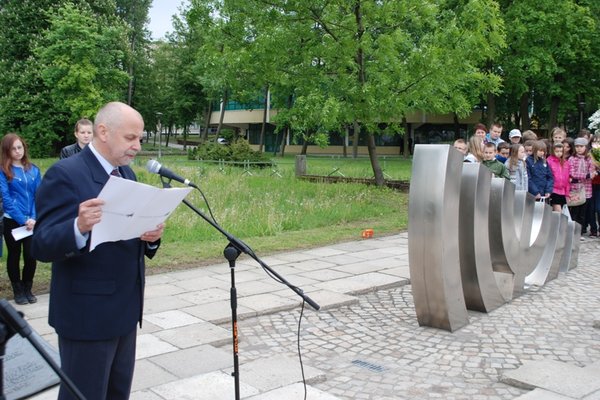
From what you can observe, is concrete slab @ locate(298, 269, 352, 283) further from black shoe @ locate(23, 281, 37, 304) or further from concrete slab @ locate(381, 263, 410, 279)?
black shoe @ locate(23, 281, 37, 304)

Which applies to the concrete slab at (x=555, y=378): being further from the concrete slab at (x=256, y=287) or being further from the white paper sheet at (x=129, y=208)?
the concrete slab at (x=256, y=287)

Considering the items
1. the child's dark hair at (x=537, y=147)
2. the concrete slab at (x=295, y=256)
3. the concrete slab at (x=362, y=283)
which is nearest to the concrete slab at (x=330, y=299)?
the concrete slab at (x=362, y=283)

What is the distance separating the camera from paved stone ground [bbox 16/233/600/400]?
4578mm

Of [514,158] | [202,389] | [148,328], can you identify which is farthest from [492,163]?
[202,389]

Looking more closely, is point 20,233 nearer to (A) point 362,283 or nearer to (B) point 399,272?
(A) point 362,283

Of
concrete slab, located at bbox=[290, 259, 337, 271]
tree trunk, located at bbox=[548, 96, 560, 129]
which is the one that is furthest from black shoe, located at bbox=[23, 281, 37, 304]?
tree trunk, located at bbox=[548, 96, 560, 129]

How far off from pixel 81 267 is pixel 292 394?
2.16m

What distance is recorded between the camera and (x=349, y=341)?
19.2 feet

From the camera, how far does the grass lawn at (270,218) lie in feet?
31.1

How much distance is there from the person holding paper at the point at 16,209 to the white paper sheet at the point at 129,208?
443 centimetres

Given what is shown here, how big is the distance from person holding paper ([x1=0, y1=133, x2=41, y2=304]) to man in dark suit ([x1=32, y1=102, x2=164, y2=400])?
4.26 m

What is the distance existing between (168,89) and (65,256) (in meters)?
55.0

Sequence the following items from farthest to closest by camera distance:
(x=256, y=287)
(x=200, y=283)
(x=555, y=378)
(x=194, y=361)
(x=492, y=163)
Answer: (x=492, y=163), (x=200, y=283), (x=256, y=287), (x=194, y=361), (x=555, y=378)

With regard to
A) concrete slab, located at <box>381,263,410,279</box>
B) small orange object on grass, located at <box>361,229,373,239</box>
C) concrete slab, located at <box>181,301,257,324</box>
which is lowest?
concrete slab, located at <box>181,301,257,324</box>
